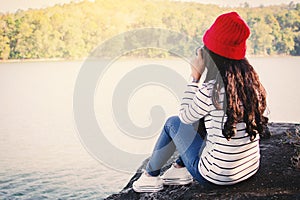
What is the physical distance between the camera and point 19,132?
757cm

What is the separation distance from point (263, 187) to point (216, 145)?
0.97 feet

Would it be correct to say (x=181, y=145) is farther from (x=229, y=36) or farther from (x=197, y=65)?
(x=229, y=36)

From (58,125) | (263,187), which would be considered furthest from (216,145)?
(58,125)

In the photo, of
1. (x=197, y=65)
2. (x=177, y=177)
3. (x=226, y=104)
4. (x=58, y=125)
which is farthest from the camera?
(x=58, y=125)

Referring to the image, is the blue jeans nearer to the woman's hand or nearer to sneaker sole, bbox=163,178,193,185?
sneaker sole, bbox=163,178,193,185

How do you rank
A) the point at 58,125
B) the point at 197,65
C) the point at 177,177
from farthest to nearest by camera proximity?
the point at 58,125 < the point at 177,177 < the point at 197,65

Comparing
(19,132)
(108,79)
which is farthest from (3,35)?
(19,132)

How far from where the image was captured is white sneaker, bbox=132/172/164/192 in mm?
2311

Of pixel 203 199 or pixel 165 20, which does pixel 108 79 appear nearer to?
pixel 165 20

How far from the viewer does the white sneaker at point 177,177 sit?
2283 mm

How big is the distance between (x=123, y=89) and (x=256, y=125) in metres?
1.94

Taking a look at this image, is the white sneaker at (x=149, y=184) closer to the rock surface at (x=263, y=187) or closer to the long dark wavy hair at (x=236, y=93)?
the rock surface at (x=263, y=187)

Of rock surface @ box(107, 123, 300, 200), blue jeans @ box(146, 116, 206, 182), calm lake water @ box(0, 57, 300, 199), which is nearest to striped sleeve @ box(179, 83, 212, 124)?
blue jeans @ box(146, 116, 206, 182)

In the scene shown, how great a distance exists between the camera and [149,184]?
2316 millimetres
